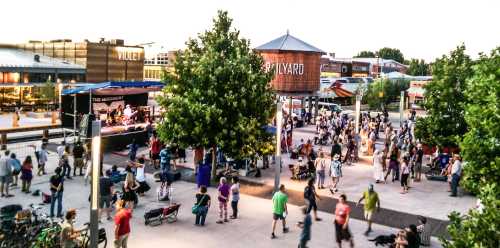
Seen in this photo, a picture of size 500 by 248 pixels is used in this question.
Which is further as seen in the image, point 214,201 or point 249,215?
point 214,201

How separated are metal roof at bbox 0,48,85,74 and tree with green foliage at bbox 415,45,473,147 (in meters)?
45.6

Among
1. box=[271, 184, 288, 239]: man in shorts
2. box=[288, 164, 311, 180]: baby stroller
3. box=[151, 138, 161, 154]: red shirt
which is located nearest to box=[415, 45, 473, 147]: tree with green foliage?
box=[288, 164, 311, 180]: baby stroller

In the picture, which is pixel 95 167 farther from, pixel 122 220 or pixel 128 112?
pixel 128 112

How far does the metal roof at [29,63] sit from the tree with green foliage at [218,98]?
3887 centimetres

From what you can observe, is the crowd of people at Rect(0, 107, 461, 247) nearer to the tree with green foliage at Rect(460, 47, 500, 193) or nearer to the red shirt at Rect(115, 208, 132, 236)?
the red shirt at Rect(115, 208, 132, 236)

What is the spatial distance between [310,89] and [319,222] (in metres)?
25.5

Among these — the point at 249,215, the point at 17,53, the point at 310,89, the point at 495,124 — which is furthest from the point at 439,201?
the point at 17,53

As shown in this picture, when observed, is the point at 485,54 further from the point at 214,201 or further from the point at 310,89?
the point at 310,89

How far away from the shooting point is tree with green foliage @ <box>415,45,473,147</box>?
69.6 ft

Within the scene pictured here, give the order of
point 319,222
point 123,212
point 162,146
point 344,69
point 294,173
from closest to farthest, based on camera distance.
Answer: point 123,212
point 319,222
point 294,173
point 162,146
point 344,69

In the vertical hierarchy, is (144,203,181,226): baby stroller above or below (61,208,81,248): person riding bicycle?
below

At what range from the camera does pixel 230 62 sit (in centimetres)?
1966

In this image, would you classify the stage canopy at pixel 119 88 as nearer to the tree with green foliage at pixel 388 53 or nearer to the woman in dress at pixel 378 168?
the woman in dress at pixel 378 168

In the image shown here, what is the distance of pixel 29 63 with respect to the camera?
55.2 m
